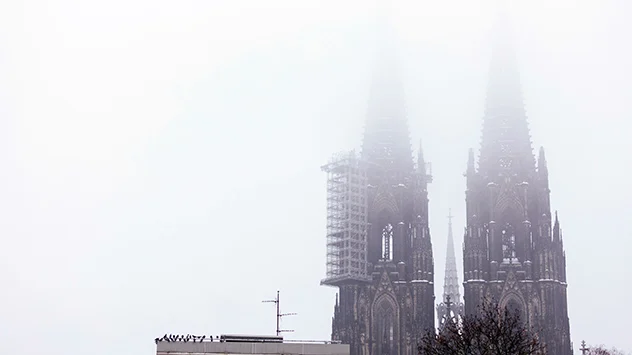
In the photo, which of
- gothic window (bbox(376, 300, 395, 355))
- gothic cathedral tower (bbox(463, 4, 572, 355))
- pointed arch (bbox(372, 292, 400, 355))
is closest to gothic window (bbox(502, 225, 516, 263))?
gothic cathedral tower (bbox(463, 4, 572, 355))

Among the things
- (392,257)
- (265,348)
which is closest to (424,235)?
(392,257)

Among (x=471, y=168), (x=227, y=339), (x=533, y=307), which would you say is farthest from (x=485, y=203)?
(x=227, y=339)

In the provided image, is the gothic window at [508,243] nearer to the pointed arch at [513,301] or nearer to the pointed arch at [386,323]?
the pointed arch at [513,301]

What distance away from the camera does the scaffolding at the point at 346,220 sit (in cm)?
12975

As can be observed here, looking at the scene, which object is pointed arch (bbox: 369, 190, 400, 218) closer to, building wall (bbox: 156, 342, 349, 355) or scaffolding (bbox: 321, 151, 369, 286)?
scaffolding (bbox: 321, 151, 369, 286)

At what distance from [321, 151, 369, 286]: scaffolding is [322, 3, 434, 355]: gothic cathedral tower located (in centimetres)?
11

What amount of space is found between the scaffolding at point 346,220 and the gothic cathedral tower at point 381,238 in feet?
0.37

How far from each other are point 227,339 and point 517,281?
51813mm

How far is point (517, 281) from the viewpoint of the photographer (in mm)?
124500

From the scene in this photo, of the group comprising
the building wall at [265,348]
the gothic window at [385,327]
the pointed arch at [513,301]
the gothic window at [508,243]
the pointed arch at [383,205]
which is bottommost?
the building wall at [265,348]

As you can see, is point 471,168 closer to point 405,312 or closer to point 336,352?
point 405,312

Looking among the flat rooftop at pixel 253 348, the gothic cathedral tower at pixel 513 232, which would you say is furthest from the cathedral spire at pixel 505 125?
the flat rooftop at pixel 253 348

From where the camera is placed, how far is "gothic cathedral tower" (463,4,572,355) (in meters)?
124

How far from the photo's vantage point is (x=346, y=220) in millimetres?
131375
